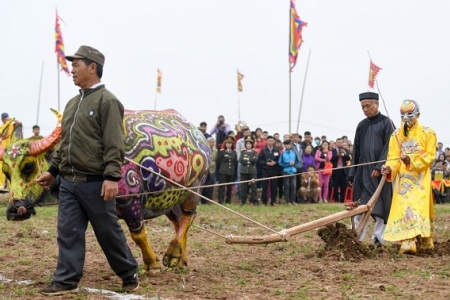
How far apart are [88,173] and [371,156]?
4.83m

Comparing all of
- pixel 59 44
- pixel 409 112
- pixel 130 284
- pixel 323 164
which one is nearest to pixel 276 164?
pixel 323 164

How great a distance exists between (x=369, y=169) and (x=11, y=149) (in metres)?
4.72

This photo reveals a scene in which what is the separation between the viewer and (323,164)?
62.6 ft

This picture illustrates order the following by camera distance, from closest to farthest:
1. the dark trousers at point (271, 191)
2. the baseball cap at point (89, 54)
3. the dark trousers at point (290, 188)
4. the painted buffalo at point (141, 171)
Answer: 1. the baseball cap at point (89, 54)
2. the painted buffalo at point (141, 171)
3. the dark trousers at point (271, 191)
4. the dark trousers at point (290, 188)

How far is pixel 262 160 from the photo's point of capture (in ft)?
57.0

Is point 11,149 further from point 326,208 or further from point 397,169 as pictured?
point 326,208

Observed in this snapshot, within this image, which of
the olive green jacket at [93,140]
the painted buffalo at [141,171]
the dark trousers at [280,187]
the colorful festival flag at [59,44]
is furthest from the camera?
the colorful festival flag at [59,44]

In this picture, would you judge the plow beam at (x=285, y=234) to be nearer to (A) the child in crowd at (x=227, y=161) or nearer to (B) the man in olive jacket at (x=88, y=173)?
(B) the man in olive jacket at (x=88, y=173)

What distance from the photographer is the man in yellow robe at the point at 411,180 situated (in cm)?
873

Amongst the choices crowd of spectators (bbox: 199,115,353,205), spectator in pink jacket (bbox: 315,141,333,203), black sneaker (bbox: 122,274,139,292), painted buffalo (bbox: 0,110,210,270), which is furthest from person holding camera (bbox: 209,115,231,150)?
black sneaker (bbox: 122,274,139,292)

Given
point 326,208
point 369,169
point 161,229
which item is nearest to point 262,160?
point 326,208

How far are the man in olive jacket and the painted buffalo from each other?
2.21ft

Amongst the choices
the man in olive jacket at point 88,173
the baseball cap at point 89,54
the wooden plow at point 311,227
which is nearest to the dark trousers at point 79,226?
the man in olive jacket at point 88,173

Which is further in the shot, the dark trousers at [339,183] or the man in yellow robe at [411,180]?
the dark trousers at [339,183]
